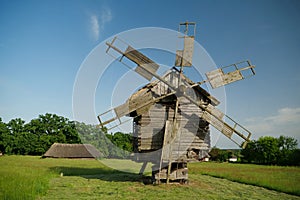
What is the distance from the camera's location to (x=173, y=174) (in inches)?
573

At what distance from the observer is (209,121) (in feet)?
46.6

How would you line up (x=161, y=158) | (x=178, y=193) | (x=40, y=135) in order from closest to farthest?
(x=178, y=193) < (x=161, y=158) < (x=40, y=135)

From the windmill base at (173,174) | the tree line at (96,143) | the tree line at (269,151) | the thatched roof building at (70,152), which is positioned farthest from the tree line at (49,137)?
the windmill base at (173,174)

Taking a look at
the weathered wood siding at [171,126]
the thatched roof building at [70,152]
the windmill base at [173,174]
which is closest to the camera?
the weathered wood siding at [171,126]

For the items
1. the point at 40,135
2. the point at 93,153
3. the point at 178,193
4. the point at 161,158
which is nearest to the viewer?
the point at 178,193

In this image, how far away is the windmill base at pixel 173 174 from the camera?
14.2m

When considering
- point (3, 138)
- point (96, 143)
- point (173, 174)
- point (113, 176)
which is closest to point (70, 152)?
point (96, 143)

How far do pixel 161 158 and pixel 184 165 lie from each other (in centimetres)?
239

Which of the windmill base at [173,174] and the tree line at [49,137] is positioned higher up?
the tree line at [49,137]

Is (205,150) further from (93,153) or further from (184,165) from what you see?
(93,153)

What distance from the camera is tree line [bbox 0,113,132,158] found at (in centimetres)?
5869

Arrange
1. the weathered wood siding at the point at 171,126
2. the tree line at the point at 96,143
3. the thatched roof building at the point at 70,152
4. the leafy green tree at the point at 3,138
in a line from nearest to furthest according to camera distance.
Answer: the weathered wood siding at the point at 171,126 → the thatched roof building at the point at 70,152 → the tree line at the point at 96,143 → the leafy green tree at the point at 3,138

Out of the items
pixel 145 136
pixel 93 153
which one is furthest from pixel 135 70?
pixel 93 153

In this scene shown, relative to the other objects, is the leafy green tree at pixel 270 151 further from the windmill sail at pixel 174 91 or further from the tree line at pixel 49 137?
the windmill sail at pixel 174 91
